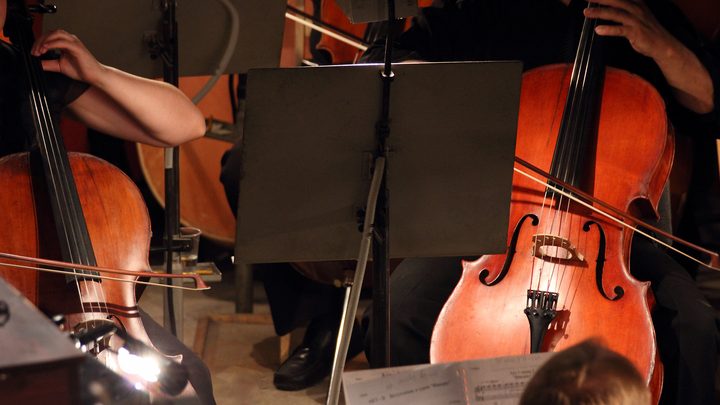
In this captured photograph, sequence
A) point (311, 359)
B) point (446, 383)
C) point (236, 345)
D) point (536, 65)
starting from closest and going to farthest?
point (446, 383) → point (536, 65) → point (311, 359) → point (236, 345)

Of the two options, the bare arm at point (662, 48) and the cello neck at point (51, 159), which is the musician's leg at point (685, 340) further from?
the cello neck at point (51, 159)

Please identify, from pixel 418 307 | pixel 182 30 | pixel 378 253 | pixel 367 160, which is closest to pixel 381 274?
pixel 378 253

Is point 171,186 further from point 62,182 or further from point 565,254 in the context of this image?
point 565,254

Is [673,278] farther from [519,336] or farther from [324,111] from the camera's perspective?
[324,111]

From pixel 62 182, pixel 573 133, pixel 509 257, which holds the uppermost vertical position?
pixel 573 133

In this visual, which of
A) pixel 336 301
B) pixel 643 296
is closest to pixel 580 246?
pixel 643 296

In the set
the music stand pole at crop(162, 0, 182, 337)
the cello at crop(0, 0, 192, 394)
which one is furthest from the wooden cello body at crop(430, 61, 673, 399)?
the music stand pole at crop(162, 0, 182, 337)

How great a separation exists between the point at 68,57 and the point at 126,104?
13cm

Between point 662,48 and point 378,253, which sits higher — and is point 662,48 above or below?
above

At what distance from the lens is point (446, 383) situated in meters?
1.12

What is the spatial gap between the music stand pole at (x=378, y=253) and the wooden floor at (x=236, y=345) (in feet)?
2.84

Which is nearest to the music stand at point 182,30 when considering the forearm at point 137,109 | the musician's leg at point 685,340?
the forearm at point 137,109

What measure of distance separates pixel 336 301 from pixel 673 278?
898mm

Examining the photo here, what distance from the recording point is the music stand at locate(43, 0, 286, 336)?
5.92ft
